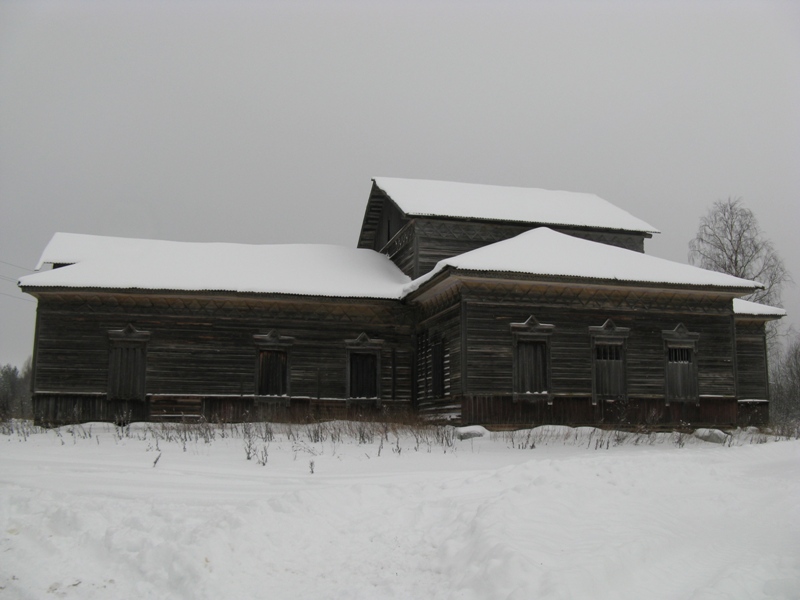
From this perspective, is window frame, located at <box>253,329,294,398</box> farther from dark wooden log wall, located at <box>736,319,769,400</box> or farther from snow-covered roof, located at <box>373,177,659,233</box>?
dark wooden log wall, located at <box>736,319,769,400</box>

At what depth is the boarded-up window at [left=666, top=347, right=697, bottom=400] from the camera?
21984mm

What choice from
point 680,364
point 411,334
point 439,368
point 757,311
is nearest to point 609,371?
point 680,364

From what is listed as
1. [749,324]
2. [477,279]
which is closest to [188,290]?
[477,279]

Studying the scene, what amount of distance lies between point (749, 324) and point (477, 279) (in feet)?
43.0

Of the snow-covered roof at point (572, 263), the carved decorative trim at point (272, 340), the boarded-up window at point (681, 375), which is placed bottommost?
the boarded-up window at point (681, 375)

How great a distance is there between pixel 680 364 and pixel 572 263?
4.58 metres

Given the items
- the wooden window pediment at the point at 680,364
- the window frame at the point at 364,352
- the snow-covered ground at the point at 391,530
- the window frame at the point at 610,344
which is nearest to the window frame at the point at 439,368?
the window frame at the point at 364,352

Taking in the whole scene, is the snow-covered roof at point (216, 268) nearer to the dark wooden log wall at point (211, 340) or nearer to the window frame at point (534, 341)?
the dark wooden log wall at point (211, 340)

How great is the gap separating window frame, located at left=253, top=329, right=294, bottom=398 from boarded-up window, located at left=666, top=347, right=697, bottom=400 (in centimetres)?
1118

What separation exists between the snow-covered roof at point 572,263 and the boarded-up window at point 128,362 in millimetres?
8129

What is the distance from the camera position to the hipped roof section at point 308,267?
68.2 feet

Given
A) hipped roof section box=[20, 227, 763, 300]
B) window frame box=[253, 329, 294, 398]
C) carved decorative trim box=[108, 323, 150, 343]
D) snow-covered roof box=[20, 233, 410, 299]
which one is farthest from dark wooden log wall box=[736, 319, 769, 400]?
carved decorative trim box=[108, 323, 150, 343]

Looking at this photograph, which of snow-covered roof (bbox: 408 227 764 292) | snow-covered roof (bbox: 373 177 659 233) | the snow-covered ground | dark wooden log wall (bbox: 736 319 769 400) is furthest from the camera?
dark wooden log wall (bbox: 736 319 769 400)

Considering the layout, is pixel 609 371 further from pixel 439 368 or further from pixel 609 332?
pixel 439 368
